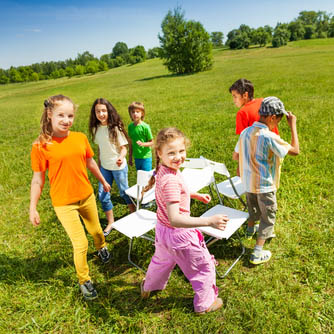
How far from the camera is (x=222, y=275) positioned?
303cm

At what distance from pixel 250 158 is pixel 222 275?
1.48 m

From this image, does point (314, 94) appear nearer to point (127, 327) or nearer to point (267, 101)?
point (267, 101)

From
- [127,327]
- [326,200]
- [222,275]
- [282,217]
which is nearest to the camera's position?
[127,327]

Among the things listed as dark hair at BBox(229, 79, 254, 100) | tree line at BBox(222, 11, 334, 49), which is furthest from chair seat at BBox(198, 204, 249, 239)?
tree line at BBox(222, 11, 334, 49)

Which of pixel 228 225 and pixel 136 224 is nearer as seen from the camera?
pixel 228 225

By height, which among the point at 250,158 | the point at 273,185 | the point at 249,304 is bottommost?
the point at 249,304

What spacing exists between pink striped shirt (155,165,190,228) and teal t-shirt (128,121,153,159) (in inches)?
87.3

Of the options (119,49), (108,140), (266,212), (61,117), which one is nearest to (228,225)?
(266,212)

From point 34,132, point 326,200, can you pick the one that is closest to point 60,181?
point 326,200

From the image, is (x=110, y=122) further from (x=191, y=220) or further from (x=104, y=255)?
(x=191, y=220)

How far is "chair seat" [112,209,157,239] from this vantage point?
308cm

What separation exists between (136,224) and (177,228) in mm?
1157

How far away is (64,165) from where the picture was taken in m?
2.66

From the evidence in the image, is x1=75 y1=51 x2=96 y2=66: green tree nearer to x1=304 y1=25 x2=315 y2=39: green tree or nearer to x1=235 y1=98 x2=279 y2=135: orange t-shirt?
x1=304 y1=25 x2=315 y2=39: green tree
